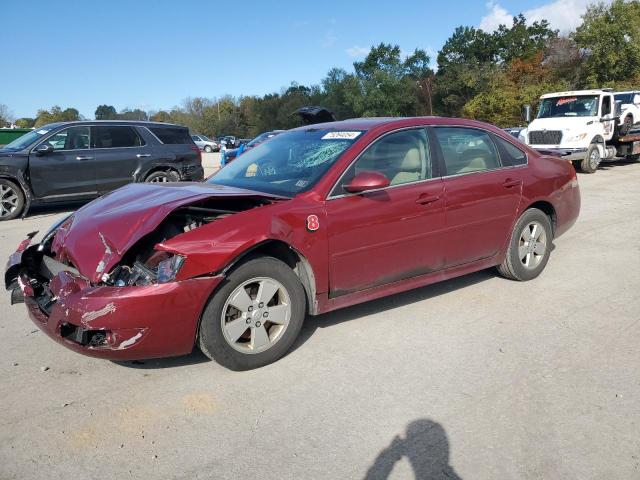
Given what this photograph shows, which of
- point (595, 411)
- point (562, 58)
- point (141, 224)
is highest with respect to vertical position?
point (562, 58)

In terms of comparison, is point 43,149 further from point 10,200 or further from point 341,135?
point 341,135

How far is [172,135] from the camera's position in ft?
37.4

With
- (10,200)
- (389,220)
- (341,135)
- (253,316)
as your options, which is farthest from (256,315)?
(10,200)

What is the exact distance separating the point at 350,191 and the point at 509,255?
2118 millimetres

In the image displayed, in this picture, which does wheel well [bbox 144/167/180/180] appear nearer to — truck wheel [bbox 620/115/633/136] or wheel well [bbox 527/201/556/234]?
wheel well [bbox 527/201/556/234]

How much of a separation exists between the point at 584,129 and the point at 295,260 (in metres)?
14.5

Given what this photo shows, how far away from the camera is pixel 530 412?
9.88 ft

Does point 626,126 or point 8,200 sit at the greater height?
point 626,126

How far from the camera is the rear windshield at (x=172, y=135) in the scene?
11.2 meters

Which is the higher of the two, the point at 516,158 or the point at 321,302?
the point at 516,158

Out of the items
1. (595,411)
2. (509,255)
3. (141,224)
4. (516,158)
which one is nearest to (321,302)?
(141,224)

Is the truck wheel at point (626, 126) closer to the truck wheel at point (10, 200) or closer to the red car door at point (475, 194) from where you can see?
the red car door at point (475, 194)

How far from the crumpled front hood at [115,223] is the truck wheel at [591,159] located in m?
14.1

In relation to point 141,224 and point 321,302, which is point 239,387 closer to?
point 321,302
